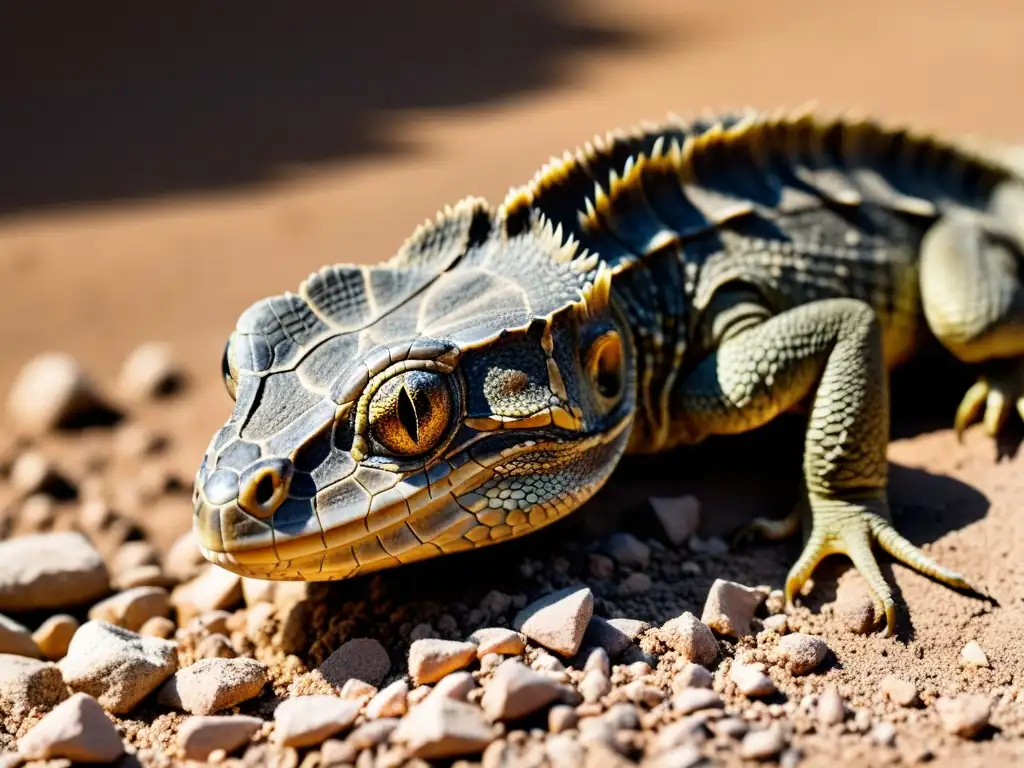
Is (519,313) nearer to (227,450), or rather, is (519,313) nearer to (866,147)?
(227,450)

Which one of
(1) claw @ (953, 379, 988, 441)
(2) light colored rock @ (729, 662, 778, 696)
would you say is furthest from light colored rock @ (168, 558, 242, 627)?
(1) claw @ (953, 379, 988, 441)

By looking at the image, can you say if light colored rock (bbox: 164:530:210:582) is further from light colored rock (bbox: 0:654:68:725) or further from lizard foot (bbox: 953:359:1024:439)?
lizard foot (bbox: 953:359:1024:439)

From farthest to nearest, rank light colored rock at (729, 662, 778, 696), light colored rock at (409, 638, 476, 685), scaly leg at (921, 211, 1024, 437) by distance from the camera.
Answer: scaly leg at (921, 211, 1024, 437)
light colored rock at (409, 638, 476, 685)
light colored rock at (729, 662, 778, 696)

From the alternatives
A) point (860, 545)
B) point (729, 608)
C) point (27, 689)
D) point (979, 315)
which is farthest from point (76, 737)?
point (979, 315)

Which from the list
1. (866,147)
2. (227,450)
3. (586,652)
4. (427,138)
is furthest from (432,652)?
(427,138)

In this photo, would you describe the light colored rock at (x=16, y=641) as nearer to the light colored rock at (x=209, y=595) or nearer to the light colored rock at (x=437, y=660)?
the light colored rock at (x=209, y=595)
